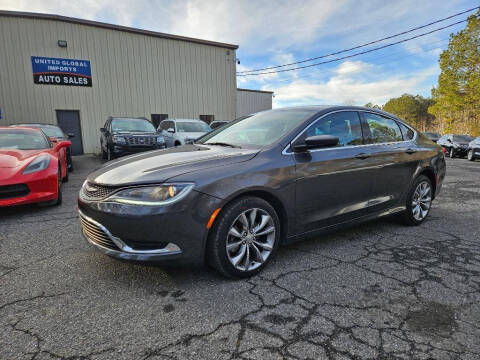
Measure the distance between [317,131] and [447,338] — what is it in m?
1.97

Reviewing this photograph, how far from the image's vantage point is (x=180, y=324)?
1994mm

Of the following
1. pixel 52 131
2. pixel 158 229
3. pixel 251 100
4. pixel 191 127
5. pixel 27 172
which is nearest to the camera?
pixel 158 229

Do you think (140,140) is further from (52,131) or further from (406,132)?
(406,132)

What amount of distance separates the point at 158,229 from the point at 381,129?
295cm

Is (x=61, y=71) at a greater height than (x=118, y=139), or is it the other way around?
(x=61, y=71)

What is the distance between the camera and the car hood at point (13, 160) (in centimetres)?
413

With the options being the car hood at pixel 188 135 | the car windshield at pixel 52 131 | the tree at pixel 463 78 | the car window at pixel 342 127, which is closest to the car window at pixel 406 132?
the car window at pixel 342 127

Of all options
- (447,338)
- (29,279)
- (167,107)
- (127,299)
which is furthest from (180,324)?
(167,107)

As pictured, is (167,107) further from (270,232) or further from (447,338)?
(447,338)

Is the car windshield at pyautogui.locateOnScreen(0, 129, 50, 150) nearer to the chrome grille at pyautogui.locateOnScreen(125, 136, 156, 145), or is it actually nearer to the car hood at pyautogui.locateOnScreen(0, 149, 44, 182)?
the car hood at pyautogui.locateOnScreen(0, 149, 44, 182)

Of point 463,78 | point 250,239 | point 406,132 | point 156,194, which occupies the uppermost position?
point 463,78

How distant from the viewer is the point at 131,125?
10.3 meters

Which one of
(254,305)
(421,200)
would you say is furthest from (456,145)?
(254,305)

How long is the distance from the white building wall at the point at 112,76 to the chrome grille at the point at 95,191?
1413cm
